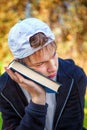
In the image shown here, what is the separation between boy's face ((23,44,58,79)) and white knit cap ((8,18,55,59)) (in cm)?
3

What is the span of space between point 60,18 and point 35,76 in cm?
521

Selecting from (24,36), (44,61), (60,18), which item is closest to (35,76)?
(44,61)

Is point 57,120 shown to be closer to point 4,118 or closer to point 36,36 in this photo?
point 4,118

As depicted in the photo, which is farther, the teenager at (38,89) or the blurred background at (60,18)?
the blurred background at (60,18)

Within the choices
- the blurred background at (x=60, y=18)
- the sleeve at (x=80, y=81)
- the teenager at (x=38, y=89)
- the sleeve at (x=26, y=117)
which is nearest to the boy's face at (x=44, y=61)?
the teenager at (x=38, y=89)

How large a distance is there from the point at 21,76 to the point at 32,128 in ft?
0.95

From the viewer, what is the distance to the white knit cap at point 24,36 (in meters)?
2.16

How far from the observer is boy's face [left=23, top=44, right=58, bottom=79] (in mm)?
2174

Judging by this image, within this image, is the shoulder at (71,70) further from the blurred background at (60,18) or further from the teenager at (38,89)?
the blurred background at (60,18)

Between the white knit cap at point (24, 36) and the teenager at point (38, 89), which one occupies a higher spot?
the white knit cap at point (24, 36)

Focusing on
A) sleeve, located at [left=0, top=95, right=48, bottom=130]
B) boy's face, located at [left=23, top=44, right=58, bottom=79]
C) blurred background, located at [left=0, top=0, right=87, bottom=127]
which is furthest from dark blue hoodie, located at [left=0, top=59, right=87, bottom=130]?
blurred background, located at [left=0, top=0, right=87, bottom=127]

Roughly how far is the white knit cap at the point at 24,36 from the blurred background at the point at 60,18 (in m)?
4.88

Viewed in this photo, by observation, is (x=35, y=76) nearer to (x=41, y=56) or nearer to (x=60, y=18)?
(x=41, y=56)

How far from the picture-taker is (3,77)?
2.45 metres
